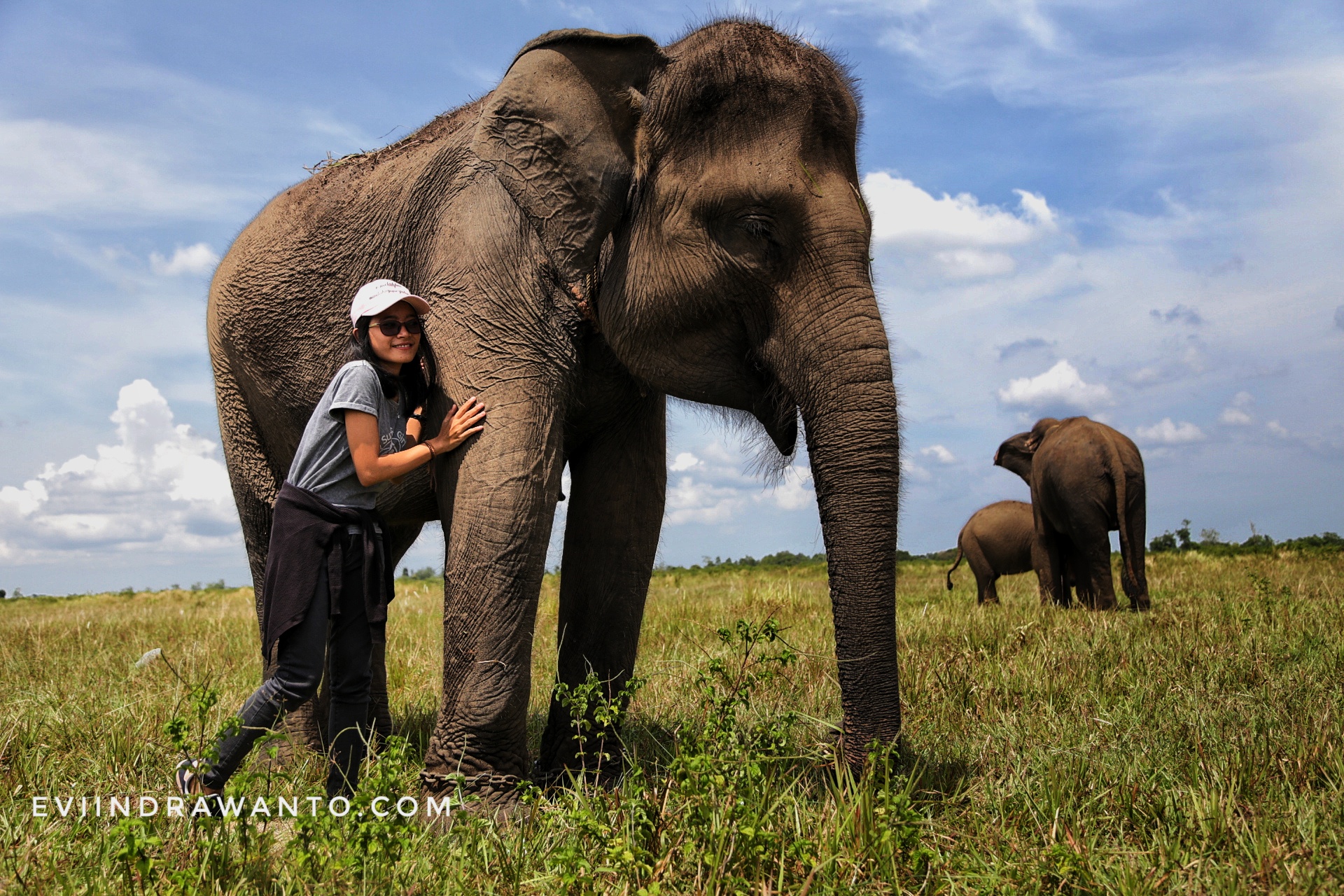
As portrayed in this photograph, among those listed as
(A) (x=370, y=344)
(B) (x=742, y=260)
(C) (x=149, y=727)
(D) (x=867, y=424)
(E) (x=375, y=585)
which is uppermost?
(B) (x=742, y=260)

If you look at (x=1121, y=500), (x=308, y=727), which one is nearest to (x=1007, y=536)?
(x=1121, y=500)

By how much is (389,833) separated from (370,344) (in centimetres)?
203

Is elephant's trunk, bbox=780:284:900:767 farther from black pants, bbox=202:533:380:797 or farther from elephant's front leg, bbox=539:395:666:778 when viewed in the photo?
black pants, bbox=202:533:380:797

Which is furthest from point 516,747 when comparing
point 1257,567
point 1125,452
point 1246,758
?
point 1257,567

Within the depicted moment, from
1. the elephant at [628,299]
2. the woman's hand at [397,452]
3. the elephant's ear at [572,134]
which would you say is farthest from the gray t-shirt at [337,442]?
the elephant's ear at [572,134]

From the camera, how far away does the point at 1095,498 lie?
12.4m

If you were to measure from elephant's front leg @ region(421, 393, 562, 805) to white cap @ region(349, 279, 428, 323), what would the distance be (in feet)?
1.81

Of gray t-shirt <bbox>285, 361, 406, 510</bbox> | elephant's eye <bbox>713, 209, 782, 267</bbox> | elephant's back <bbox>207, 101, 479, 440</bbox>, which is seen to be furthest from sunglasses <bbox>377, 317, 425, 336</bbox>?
elephant's eye <bbox>713, 209, 782, 267</bbox>

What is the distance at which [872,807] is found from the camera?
321cm

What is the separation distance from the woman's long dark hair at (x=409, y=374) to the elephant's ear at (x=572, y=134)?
2.23 ft

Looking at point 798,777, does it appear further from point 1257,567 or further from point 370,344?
point 1257,567

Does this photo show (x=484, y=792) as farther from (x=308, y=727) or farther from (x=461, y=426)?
(x=308, y=727)

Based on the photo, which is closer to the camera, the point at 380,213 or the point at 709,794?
the point at 709,794

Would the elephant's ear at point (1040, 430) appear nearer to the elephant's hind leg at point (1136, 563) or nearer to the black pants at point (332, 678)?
the elephant's hind leg at point (1136, 563)
